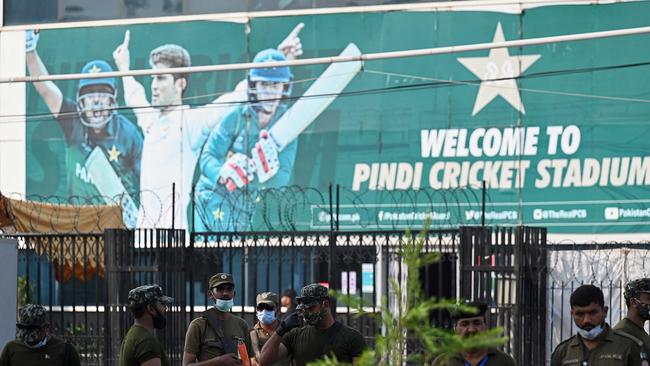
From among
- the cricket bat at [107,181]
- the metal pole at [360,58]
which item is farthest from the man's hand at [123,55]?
the cricket bat at [107,181]

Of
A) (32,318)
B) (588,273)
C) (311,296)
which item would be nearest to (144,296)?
(32,318)

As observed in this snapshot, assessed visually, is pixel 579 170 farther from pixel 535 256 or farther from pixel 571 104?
pixel 535 256

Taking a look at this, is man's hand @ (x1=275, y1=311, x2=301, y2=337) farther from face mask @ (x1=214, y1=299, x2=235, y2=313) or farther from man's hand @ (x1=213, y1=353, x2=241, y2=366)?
face mask @ (x1=214, y1=299, x2=235, y2=313)

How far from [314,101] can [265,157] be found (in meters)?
1.41

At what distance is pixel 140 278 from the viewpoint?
1599 cm

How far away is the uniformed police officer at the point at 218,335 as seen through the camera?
11.0 meters

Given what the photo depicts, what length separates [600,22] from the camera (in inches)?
903

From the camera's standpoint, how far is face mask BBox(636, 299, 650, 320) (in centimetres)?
981

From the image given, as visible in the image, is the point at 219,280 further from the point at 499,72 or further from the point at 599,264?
the point at 499,72

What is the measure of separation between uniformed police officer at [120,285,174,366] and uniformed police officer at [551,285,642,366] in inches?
109

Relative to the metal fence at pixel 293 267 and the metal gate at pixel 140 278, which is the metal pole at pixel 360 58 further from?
the metal gate at pixel 140 278

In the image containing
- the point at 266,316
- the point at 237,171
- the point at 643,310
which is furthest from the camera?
the point at 237,171

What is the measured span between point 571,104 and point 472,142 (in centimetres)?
182

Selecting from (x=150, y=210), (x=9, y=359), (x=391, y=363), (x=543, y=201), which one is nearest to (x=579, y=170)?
(x=543, y=201)
